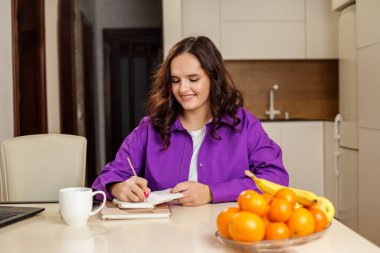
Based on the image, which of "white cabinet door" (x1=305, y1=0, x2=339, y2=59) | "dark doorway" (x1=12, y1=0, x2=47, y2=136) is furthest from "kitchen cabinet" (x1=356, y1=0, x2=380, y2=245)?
"dark doorway" (x1=12, y1=0, x2=47, y2=136)

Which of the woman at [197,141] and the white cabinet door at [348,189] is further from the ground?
the woman at [197,141]

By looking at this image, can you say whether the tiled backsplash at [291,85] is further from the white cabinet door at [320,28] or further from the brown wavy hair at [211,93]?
the brown wavy hair at [211,93]

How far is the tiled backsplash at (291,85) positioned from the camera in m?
5.00

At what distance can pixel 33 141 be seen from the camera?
2086 millimetres

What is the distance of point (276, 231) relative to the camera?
945mm

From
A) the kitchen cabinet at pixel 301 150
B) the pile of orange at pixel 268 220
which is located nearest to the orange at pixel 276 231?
the pile of orange at pixel 268 220

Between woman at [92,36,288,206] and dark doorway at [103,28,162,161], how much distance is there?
472 centimetres

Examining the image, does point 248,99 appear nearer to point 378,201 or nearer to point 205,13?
point 205,13

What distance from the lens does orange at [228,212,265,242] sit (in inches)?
36.8

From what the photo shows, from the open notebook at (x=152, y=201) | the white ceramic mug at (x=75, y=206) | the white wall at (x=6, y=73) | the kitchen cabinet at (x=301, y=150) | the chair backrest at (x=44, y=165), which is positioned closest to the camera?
the white ceramic mug at (x=75, y=206)

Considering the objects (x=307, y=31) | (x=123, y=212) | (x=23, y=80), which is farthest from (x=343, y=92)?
(x=123, y=212)

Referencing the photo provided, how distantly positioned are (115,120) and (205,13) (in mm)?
2724

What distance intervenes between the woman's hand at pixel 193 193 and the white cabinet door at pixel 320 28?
3.57 m

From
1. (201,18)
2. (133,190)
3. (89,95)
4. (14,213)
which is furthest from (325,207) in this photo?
(89,95)
